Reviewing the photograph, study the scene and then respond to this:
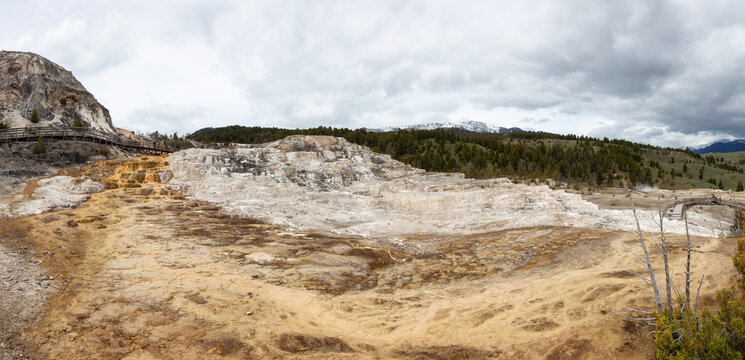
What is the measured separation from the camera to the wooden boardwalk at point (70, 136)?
2769 cm

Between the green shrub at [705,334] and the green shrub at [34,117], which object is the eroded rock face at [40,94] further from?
the green shrub at [705,334]

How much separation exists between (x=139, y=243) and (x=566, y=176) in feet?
219

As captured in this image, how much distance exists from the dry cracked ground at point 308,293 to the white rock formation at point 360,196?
3.09 m

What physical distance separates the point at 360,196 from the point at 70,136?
2609 cm

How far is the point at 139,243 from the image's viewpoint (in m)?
13.0

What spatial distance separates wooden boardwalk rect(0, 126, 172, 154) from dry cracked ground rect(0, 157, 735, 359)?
61.2ft

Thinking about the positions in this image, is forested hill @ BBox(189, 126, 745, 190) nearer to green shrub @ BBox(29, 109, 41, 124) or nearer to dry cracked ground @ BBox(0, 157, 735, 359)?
green shrub @ BBox(29, 109, 41, 124)

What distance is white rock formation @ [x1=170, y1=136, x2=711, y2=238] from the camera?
18.9 m

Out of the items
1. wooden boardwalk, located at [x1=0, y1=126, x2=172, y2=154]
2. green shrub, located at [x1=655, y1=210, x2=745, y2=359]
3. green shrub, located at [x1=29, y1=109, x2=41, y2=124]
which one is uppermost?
A: green shrub, located at [x1=29, y1=109, x2=41, y2=124]

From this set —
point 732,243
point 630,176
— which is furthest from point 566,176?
point 732,243

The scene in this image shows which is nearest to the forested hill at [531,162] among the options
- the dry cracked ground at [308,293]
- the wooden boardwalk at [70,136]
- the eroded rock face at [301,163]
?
the wooden boardwalk at [70,136]

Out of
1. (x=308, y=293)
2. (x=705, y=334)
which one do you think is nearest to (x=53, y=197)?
(x=308, y=293)

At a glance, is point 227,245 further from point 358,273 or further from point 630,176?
point 630,176

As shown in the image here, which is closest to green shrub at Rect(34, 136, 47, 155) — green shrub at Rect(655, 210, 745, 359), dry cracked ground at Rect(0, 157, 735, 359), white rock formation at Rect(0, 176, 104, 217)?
white rock formation at Rect(0, 176, 104, 217)
